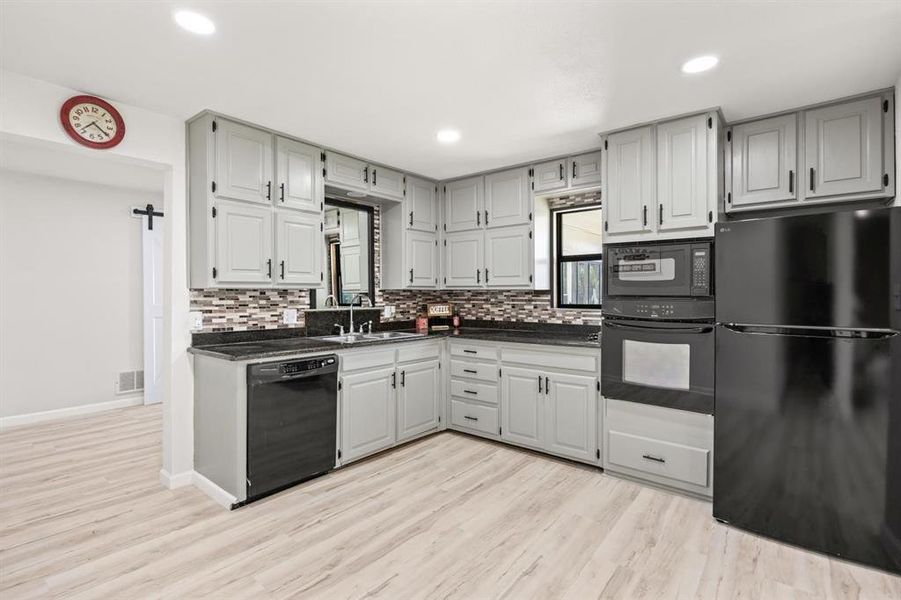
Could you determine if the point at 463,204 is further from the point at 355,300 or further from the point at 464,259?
the point at 355,300

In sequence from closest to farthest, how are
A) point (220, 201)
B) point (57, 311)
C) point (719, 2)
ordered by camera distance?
point (719, 2) < point (220, 201) < point (57, 311)

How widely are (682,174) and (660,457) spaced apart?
1888 mm

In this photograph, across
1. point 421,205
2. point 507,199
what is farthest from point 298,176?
point 507,199

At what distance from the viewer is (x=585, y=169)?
3.64 meters

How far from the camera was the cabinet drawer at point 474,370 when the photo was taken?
3.82 meters

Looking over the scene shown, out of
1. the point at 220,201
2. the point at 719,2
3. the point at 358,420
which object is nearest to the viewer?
the point at 719,2

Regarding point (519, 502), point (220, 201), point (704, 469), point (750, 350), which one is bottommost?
point (519, 502)

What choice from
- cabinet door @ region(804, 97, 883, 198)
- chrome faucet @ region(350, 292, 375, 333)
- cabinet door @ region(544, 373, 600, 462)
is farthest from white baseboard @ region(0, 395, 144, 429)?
cabinet door @ region(804, 97, 883, 198)

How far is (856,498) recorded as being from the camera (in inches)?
84.4

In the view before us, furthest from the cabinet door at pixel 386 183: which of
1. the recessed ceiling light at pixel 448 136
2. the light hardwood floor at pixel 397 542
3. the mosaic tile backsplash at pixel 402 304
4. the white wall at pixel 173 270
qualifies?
the light hardwood floor at pixel 397 542

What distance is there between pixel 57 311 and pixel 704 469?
6.14 m

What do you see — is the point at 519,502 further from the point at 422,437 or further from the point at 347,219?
the point at 347,219

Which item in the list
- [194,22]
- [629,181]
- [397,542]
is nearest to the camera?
[194,22]

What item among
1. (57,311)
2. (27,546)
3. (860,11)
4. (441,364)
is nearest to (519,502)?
(441,364)
